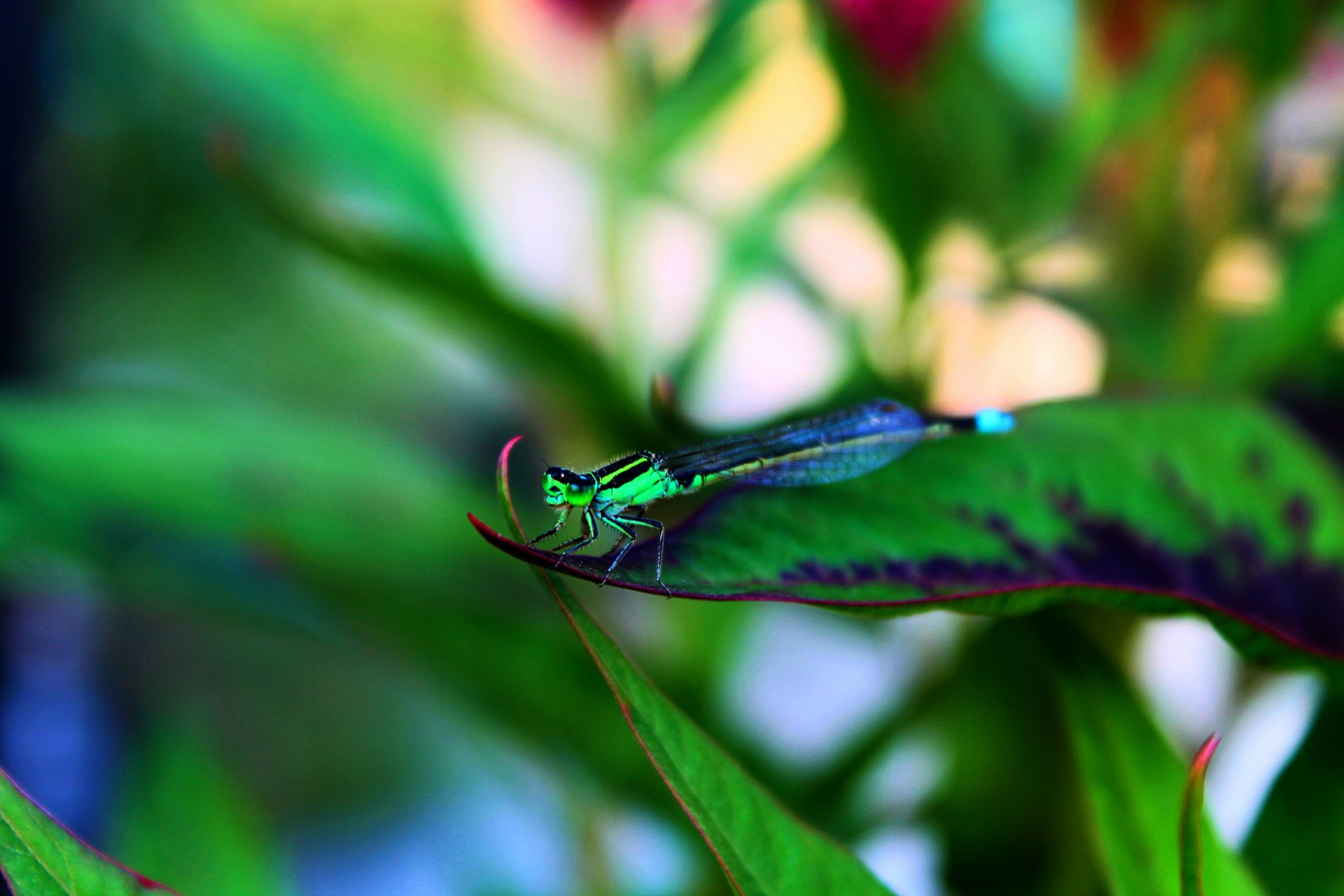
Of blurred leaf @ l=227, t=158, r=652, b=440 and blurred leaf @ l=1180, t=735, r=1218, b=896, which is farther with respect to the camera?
blurred leaf @ l=227, t=158, r=652, b=440

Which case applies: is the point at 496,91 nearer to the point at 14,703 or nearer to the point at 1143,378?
the point at 1143,378

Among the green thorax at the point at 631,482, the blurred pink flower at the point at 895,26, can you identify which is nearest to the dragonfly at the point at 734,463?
the green thorax at the point at 631,482

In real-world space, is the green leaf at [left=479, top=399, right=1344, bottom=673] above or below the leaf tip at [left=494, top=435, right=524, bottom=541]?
below

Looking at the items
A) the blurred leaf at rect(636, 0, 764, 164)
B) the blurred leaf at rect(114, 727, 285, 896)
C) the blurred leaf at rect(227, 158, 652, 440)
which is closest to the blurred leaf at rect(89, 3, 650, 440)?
the blurred leaf at rect(227, 158, 652, 440)

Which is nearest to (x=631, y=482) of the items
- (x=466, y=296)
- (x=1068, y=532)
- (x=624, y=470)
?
(x=624, y=470)

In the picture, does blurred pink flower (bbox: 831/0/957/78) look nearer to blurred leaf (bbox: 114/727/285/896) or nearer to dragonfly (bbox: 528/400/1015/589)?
dragonfly (bbox: 528/400/1015/589)
